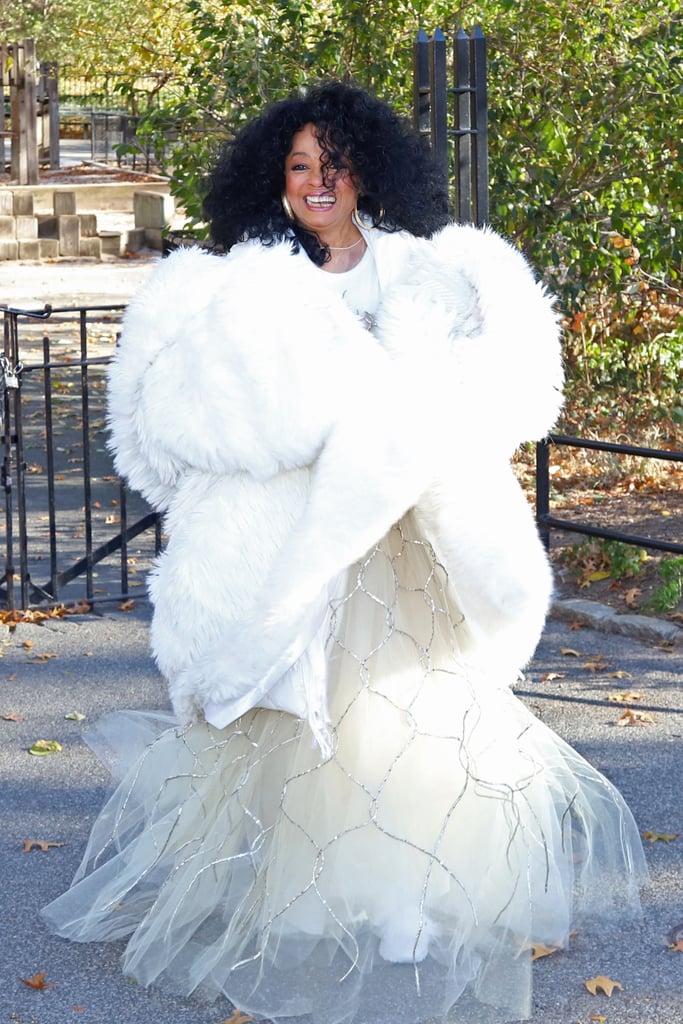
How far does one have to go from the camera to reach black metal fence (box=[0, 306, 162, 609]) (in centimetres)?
646

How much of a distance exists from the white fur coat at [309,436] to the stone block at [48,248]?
17.7 meters

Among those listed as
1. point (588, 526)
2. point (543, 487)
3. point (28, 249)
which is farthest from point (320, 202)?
point (28, 249)

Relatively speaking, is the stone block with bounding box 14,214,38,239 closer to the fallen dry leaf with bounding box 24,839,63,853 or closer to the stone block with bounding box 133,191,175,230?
the stone block with bounding box 133,191,175,230

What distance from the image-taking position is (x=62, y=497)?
352 inches

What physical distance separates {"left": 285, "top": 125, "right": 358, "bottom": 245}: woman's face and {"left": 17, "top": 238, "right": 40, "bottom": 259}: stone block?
17580mm

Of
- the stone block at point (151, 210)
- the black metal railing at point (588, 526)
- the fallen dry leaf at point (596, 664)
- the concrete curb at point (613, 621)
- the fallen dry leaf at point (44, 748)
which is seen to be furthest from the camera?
the stone block at point (151, 210)

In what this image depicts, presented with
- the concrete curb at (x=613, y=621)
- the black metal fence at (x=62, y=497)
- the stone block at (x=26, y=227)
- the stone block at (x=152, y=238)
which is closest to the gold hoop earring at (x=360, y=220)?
the black metal fence at (x=62, y=497)

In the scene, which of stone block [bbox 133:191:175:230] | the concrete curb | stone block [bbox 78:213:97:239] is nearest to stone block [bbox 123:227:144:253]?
stone block [bbox 133:191:175:230]

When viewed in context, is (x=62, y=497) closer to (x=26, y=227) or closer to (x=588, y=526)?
(x=588, y=526)

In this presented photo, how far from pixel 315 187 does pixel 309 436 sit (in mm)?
633

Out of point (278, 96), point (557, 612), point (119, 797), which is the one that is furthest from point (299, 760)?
point (278, 96)

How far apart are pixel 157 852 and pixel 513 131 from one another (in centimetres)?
617

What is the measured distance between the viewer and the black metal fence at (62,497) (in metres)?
6.46

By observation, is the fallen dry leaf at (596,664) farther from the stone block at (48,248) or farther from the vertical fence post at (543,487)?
the stone block at (48,248)
